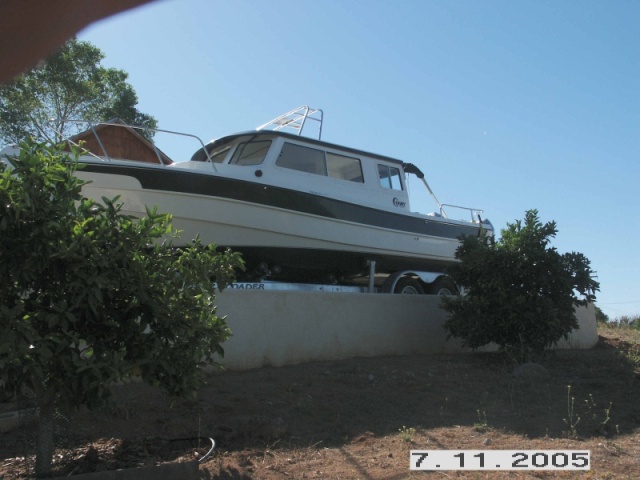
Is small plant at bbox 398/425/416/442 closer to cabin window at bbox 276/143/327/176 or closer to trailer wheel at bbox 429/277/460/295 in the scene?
cabin window at bbox 276/143/327/176

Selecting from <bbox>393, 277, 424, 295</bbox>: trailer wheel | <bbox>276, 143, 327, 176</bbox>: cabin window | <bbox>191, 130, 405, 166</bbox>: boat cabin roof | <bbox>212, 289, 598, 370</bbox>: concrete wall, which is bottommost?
<bbox>212, 289, 598, 370</bbox>: concrete wall

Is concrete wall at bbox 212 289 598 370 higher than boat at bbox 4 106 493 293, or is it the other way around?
boat at bbox 4 106 493 293

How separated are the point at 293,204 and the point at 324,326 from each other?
2212 mm

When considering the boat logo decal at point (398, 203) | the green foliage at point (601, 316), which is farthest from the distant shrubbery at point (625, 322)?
the boat logo decal at point (398, 203)

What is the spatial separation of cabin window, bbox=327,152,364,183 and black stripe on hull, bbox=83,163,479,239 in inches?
32.2

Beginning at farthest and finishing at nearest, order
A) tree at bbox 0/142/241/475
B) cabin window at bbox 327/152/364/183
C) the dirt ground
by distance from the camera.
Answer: cabin window at bbox 327/152/364/183, the dirt ground, tree at bbox 0/142/241/475

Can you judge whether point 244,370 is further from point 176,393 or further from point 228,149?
point 228,149

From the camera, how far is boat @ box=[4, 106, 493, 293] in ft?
29.1

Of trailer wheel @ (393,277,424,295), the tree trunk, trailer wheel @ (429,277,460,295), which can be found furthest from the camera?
trailer wheel @ (429,277,460,295)

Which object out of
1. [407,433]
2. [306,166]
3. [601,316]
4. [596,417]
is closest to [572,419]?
[596,417]

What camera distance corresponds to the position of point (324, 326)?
339 inches

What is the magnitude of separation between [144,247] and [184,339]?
683 millimetres

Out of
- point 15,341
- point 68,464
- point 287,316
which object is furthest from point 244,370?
point 15,341

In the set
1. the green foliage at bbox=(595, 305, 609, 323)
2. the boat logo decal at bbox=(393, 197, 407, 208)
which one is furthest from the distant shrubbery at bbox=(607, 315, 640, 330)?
the boat logo decal at bbox=(393, 197, 407, 208)
